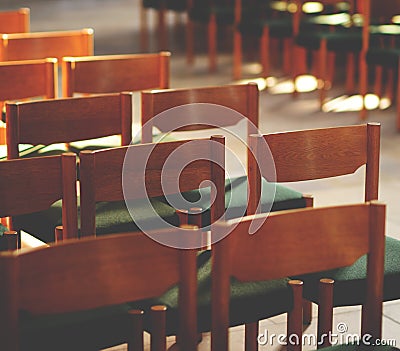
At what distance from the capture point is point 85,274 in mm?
2020

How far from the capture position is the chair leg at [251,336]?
3.06 meters

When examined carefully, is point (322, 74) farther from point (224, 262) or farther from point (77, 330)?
point (224, 262)

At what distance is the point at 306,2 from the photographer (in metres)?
8.82

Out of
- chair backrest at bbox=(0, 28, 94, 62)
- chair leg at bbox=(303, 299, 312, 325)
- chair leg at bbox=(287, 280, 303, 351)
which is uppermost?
chair backrest at bbox=(0, 28, 94, 62)

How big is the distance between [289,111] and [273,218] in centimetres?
559

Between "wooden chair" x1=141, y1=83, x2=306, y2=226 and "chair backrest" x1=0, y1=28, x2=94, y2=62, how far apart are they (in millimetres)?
1457

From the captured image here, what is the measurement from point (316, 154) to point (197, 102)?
91 cm

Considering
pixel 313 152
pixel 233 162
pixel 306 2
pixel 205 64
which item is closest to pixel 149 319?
pixel 313 152

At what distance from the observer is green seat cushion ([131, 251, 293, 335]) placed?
2631 millimetres

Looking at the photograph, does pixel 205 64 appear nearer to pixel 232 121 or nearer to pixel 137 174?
pixel 232 121

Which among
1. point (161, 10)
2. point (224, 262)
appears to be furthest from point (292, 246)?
point (161, 10)

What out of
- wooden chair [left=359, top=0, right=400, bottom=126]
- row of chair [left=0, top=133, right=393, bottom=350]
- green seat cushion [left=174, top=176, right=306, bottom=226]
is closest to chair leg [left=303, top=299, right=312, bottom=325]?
green seat cushion [left=174, top=176, right=306, bottom=226]

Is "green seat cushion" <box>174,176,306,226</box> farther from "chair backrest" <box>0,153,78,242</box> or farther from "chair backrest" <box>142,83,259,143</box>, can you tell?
"chair backrest" <box>0,153,78,242</box>

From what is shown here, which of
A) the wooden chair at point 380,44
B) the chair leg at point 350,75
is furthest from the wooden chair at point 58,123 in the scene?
the chair leg at point 350,75
